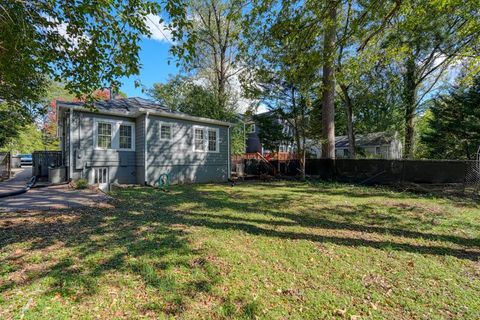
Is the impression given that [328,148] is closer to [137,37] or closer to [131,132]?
[131,132]

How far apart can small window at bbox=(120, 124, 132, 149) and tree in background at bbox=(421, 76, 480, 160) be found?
758 inches

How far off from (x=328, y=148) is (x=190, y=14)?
15.7 metres

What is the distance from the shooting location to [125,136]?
35.2ft

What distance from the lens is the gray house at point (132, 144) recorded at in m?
9.42

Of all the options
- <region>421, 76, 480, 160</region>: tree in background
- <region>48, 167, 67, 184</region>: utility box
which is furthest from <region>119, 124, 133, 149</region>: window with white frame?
<region>421, 76, 480, 160</region>: tree in background

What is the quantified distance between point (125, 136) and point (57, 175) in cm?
293

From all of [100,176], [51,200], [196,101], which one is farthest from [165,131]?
[196,101]

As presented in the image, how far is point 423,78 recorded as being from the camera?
17750mm

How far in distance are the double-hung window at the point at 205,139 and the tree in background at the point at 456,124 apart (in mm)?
15395

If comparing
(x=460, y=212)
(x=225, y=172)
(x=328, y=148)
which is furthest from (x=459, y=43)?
(x=225, y=172)

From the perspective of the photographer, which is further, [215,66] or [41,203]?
[215,66]

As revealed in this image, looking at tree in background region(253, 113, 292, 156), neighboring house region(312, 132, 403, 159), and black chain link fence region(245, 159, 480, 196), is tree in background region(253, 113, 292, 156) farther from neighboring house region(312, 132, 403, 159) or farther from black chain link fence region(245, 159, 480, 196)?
black chain link fence region(245, 159, 480, 196)

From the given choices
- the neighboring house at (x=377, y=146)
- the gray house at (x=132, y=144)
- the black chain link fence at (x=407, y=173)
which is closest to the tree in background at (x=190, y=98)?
the gray house at (x=132, y=144)

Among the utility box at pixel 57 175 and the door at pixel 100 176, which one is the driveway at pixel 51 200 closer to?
the utility box at pixel 57 175
